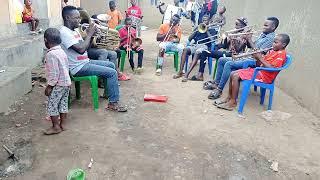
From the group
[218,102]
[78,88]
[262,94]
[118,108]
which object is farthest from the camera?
[262,94]

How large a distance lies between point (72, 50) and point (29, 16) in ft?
12.5

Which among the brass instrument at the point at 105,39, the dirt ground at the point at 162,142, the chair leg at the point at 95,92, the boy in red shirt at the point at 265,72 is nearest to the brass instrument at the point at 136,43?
the brass instrument at the point at 105,39

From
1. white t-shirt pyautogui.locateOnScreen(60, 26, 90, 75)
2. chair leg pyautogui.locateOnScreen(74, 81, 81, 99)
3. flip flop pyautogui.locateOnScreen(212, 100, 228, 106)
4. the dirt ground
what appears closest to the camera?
the dirt ground

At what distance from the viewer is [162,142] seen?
4.00m

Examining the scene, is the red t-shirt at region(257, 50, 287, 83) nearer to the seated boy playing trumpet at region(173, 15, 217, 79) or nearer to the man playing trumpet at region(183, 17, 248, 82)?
the man playing trumpet at region(183, 17, 248, 82)

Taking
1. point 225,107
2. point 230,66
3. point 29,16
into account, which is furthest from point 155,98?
point 29,16

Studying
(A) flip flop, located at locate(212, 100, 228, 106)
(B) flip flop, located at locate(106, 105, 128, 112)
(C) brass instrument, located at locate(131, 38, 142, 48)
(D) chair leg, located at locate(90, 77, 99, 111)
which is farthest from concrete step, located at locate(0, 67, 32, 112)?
(A) flip flop, located at locate(212, 100, 228, 106)

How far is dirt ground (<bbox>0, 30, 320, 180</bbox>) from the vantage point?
133 inches

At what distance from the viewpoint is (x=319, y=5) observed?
17.5 ft

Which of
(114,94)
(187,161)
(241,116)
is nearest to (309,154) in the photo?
(241,116)

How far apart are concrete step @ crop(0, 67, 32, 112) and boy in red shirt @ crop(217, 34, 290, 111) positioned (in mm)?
3249

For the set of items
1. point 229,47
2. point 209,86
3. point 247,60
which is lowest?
point 209,86

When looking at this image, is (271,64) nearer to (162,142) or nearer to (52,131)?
(162,142)

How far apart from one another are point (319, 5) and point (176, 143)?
11.4 ft
